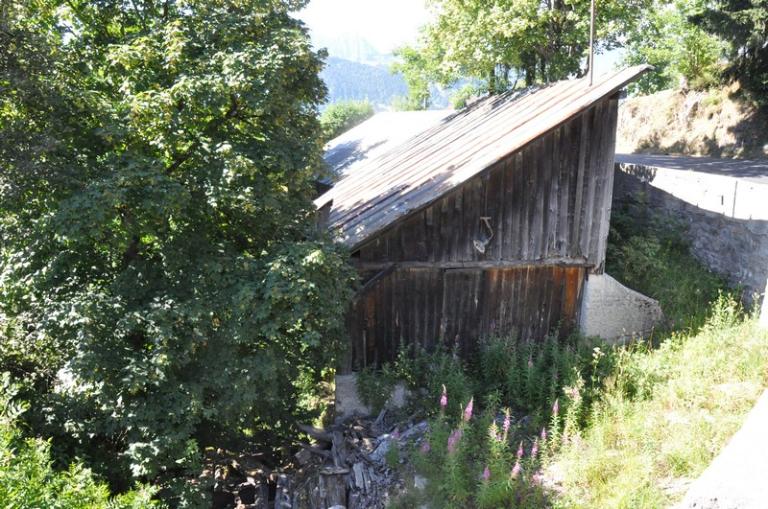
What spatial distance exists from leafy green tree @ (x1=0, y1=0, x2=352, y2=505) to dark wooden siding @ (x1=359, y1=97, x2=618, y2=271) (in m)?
2.03

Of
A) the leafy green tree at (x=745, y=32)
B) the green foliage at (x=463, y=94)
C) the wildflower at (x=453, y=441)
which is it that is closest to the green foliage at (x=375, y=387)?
the wildflower at (x=453, y=441)

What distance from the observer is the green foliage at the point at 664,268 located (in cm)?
1034

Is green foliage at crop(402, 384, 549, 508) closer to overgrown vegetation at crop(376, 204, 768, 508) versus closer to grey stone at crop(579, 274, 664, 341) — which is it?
overgrown vegetation at crop(376, 204, 768, 508)

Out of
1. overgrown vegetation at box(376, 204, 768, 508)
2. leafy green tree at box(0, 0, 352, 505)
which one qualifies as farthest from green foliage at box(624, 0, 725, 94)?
leafy green tree at box(0, 0, 352, 505)

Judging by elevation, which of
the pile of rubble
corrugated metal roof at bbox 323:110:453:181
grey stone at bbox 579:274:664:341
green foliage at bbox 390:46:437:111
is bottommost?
the pile of rubble

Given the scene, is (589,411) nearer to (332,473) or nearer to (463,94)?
(332,473)

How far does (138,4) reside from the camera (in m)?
7.46

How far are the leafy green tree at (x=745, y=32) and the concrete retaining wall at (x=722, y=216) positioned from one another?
21.8ft

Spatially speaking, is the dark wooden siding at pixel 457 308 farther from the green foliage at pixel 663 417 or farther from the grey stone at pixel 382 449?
the green foliage at pixel 663 417

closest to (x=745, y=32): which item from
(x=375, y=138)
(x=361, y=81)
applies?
(x=375, y=138)

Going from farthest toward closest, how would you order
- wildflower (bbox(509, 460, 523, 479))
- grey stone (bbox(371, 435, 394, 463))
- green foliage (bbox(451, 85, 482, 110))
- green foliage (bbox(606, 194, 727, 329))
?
green foliage (bbox(451, 85, 482, 110)), green foliage (bbox(606, 194, 727, 329)), grey stone (bbox(371, 435, 394, 463)), wildflower (bbox(509, 460, 523, 479))

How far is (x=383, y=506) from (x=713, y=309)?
700 centimetres

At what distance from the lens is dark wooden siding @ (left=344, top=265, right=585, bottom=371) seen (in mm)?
9125

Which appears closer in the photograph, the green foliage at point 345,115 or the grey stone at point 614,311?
the grey stone at point 614,311
